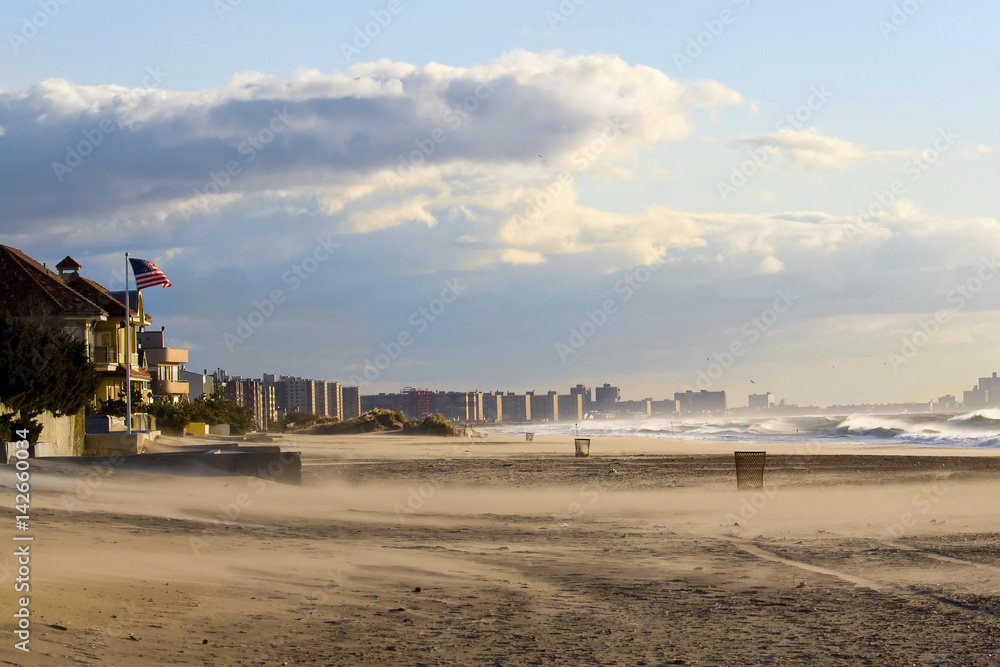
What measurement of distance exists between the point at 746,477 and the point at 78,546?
60.9 ft

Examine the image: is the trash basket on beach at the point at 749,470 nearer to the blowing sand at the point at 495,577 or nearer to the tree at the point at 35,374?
the blowing sand at the point at 495,577

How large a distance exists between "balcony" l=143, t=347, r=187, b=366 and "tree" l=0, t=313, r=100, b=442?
38634mm

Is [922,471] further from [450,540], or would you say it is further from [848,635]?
[848,635]

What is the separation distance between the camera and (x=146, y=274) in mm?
36781

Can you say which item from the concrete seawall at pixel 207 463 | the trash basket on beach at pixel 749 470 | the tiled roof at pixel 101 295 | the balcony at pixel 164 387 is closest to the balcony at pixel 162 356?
the balcony at pixel 164 387

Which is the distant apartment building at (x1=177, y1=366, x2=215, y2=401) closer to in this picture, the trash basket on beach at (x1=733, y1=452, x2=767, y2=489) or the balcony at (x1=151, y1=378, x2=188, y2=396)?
the balcony at (x1=151, y1=378, x2=188, y2=396)

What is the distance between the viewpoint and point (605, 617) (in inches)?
372

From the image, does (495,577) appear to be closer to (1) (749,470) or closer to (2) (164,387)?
(1) (749,470)

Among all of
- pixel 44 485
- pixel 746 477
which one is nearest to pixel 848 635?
pixel 44 485

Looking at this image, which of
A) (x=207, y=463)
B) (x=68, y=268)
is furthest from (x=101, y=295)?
(x=207, y=463)

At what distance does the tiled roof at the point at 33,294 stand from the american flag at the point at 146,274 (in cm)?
314

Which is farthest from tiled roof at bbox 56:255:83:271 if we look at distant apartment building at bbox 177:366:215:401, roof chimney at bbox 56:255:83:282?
distant apartment building at bbox 177:366:215:401

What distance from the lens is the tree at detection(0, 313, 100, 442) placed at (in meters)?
26.3

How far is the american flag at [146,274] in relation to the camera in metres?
36.7
